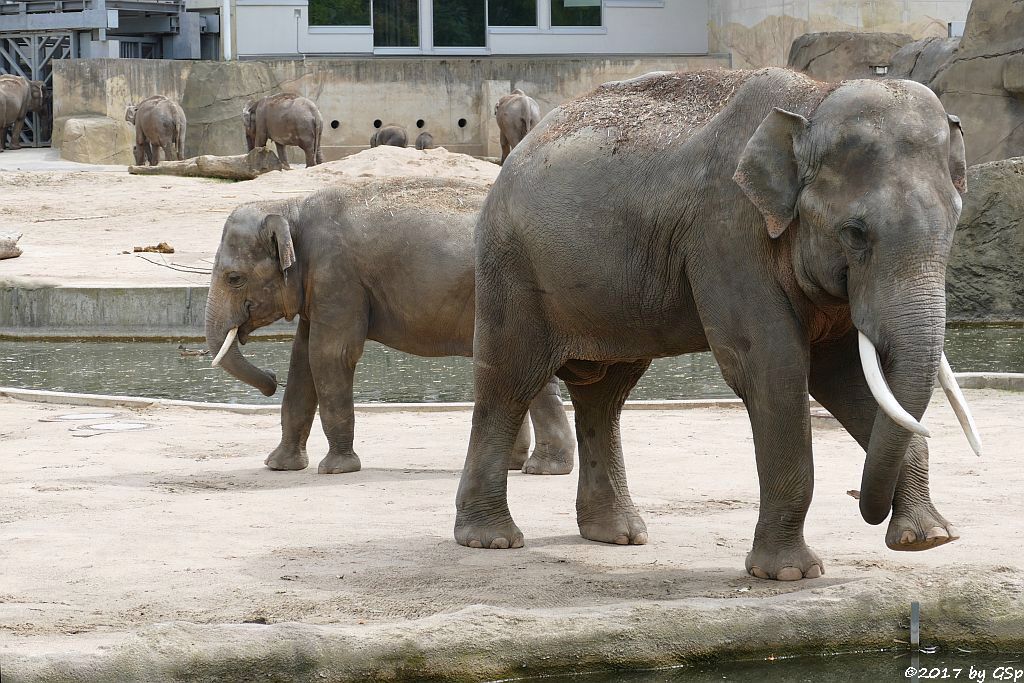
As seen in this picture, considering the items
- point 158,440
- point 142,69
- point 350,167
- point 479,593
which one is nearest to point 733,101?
point 479,593

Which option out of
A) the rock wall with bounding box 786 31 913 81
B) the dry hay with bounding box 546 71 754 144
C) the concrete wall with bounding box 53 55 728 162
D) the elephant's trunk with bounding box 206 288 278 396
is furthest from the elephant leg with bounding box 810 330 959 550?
the concrete wall with bounding box 53 55 728 162

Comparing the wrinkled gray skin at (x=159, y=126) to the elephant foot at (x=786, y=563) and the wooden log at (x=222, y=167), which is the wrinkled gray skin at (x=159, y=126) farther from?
the elephant foot at (x=786, y=563)

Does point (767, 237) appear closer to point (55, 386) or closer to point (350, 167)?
point (55, 386)

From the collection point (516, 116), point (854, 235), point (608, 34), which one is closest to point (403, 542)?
point (854, 235)

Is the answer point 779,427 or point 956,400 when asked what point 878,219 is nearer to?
point 956,400

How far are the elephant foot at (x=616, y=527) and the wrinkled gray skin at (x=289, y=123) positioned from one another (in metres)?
23.2

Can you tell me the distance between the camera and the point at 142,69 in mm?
32406

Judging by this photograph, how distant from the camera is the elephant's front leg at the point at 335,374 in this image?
7.58m

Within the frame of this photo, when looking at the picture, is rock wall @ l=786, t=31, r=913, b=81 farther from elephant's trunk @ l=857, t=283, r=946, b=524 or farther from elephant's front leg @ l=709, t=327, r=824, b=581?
elephant's trunk @ l=857, t=283, r=946, b=524

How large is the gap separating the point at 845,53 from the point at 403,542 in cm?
2222

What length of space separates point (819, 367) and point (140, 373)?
8043 millimetres

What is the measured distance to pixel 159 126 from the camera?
92.7ft

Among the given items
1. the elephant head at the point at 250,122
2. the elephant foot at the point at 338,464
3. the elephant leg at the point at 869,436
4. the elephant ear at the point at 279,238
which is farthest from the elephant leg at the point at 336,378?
the elephant head at the point at 250,122

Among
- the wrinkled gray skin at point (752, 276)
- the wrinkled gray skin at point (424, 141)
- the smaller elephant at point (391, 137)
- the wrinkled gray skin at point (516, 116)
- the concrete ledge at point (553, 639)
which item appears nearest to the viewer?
the concrete ledge at point (553, 639)
